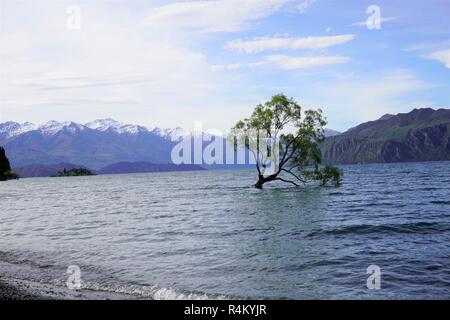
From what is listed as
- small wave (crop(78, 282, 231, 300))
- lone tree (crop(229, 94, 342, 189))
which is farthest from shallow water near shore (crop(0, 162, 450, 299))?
lone tree (crop(229, 94, 342, 189))

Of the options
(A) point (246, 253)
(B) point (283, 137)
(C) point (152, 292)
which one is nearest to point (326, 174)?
(B) point (283, 137)

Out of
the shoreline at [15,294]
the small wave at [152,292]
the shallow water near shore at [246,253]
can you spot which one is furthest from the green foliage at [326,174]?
the shoreline at [15,294]

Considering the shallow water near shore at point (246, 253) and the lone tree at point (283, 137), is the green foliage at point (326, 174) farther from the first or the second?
the shallow water near shore at point (246, 253)

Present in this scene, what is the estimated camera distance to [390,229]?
35.5m

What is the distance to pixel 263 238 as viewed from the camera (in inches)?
1284

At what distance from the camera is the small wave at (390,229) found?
34209 millimetres

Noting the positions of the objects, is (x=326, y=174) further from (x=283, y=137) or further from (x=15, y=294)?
(x=15, y=294)

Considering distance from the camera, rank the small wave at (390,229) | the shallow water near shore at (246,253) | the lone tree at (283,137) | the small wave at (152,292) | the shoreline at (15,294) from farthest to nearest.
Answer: the lone tree at (283,137), the small wave at (390,229), the shallow water near shore at (246,253), the small wave at (152,292), the shoreline at (15,294)

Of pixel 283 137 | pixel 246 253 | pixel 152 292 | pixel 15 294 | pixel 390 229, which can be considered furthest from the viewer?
pixel 283 137

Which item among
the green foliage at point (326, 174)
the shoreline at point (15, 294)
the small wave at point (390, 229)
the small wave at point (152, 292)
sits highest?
the green foliage at point (326, 174)

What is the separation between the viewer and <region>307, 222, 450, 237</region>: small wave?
34209 millimetres

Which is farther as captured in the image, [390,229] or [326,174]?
[326,174]

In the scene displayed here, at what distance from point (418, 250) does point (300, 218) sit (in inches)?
674
